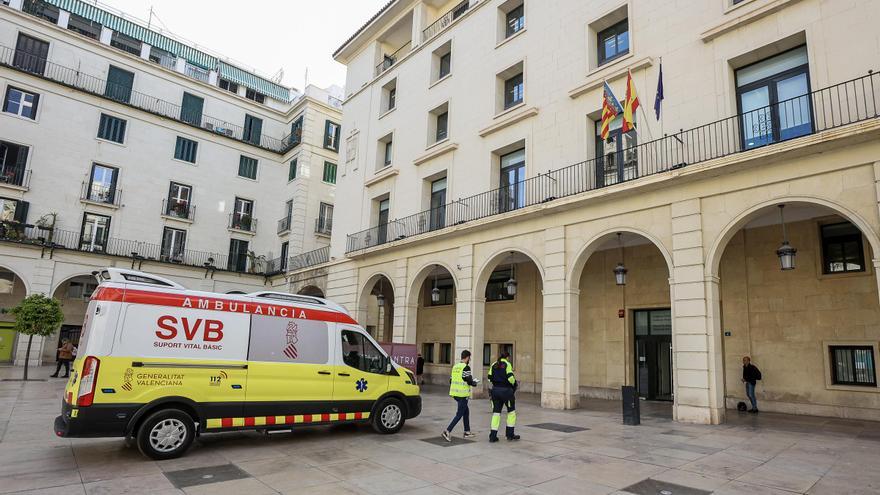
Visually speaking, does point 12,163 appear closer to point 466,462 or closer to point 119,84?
point 119,84

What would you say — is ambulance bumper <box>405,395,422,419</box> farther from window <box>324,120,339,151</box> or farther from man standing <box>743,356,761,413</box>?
window <box>324,120,339,151</box>

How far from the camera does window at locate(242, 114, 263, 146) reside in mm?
34750

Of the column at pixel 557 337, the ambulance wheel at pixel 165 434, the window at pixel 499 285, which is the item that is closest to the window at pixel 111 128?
the window at pixel 499 285

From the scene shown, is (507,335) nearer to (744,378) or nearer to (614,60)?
(744,378)

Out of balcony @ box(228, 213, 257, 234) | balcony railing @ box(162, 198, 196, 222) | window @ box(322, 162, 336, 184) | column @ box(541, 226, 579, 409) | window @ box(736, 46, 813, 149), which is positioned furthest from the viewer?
window @ box(322, 162, 336, 184)

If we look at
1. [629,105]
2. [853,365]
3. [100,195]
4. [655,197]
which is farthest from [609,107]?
[100,195]

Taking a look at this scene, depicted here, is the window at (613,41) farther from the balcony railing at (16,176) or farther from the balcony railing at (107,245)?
the balcony railing at (16,176)


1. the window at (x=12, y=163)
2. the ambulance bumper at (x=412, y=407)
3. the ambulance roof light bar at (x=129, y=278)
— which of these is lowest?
the ambulance bumper at (x=412, y=407)

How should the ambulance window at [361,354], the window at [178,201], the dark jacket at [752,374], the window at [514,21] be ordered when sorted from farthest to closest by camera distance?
the window at [178,201] → the window at [514,21] → the dark jacket at [752,374] → the ambulance window at [361,354]

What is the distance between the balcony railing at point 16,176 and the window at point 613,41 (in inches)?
1097

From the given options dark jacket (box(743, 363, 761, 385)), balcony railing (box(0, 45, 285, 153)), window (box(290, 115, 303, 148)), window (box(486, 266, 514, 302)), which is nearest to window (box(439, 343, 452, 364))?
window (box(486, 266, 514, 302))

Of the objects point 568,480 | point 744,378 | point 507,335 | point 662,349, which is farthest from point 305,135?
point 568,480

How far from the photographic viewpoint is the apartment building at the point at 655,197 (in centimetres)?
1125

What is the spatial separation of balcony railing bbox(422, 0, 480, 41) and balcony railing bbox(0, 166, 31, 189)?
21242 millimetres
